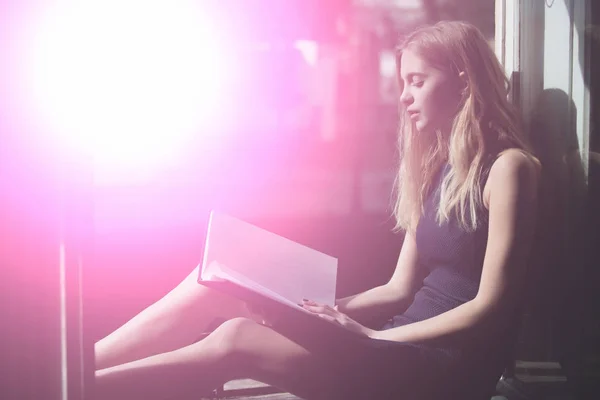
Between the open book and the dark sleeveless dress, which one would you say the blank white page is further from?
the dark sleeveless dress

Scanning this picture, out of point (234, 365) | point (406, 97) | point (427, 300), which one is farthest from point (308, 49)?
point (234, 365)

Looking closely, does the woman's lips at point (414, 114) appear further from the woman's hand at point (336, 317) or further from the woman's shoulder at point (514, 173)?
the woman's hand at point (336, 317)

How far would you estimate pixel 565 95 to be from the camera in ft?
5.93

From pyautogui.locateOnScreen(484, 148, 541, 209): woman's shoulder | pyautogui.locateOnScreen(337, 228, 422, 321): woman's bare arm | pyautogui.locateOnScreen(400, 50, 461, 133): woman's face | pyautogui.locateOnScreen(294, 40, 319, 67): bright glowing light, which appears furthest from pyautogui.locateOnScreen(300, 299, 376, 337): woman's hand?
pyautogui.locateOnScreen(294, 40, 319, 67): bright glowing light

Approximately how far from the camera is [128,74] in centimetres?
333

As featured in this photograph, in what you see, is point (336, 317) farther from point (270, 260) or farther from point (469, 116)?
point (469, 116)

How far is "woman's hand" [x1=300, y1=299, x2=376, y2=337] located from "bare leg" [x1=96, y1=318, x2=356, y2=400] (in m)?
0.11

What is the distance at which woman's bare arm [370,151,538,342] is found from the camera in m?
1.26

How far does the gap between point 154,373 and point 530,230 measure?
0.78 meters

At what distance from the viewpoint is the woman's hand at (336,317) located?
4.32 feet

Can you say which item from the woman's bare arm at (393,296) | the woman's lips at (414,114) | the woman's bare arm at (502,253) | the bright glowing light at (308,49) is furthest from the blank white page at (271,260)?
the bright glowing light at (308,49)

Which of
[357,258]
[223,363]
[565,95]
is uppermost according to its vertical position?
[565,95]

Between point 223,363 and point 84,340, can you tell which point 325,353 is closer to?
point 223,363

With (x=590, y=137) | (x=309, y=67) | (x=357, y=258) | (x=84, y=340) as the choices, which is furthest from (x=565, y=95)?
(x=309, y=67)
